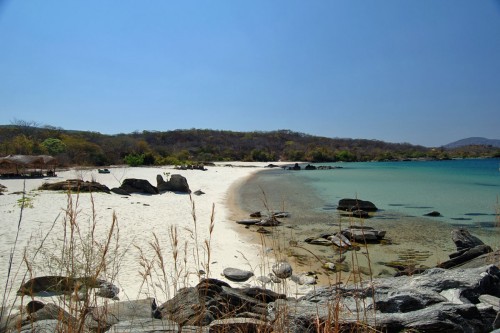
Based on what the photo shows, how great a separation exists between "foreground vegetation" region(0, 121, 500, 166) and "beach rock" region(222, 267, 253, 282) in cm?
3323

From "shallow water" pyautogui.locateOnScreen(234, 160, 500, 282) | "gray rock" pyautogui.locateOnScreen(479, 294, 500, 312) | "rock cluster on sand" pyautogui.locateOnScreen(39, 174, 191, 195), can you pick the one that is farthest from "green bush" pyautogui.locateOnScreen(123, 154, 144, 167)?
"gray rock" pyautogui.locateOnScreen(479, 294, 500, 312)

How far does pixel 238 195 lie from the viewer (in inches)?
830

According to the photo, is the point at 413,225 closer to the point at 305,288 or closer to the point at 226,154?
the point at 305,288

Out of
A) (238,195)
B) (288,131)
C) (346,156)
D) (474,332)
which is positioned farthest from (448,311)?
(288,131)

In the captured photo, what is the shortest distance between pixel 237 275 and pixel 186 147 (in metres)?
84.7

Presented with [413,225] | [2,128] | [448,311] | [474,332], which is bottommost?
[413,225]

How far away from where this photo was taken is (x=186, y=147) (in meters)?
88.8

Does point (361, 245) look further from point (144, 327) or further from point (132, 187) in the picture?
point (132, 187)

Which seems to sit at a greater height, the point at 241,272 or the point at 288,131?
the point at 288,131

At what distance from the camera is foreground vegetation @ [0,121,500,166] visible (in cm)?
3948

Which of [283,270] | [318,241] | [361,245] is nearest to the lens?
[283,270]

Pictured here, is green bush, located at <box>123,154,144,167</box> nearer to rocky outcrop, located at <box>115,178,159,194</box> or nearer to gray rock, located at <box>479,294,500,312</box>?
rocky outcrop, located at <box>115,178,159,194</box>

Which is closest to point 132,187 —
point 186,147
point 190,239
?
point 190,239

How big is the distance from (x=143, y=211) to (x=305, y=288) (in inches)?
342
